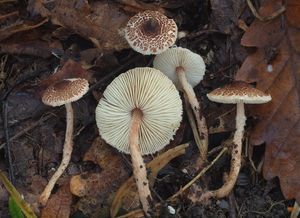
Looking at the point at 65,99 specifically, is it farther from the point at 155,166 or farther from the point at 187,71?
the point at 187,71

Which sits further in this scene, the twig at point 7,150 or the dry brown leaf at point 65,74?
the dry brown leaf at point 65,74

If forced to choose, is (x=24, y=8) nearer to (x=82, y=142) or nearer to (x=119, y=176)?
(x=82, y=142)

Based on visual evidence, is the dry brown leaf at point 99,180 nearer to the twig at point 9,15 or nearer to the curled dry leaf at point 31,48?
the curled dry leaf at point 31,48

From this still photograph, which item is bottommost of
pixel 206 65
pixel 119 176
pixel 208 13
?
pixel 119 176

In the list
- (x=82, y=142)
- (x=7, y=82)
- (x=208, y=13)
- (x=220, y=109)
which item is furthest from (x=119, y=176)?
(x=208, y=13)

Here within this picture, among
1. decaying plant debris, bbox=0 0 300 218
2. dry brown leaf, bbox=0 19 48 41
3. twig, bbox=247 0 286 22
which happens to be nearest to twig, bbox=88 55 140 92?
decaying plant debris, bbox=0 0 300 218

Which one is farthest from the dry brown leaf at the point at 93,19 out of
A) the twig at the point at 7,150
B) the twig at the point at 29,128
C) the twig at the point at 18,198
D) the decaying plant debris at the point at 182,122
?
the twig at the point at 18,198

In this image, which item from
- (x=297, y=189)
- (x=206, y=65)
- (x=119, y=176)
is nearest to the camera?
(x=297, y=189)
